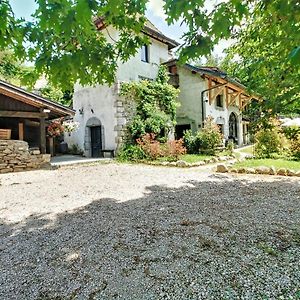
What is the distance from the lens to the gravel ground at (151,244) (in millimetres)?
2316

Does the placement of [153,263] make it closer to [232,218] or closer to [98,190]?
[232,218]

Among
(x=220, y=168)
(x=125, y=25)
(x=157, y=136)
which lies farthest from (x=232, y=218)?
(x=157, y=136)

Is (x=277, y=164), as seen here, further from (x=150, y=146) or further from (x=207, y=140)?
(x=150, y=146)

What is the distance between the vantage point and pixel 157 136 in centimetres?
1425

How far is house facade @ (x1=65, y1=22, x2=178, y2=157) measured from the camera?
1350cm

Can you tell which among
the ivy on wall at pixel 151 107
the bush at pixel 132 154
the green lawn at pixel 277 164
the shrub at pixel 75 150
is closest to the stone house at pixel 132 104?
the shrub at pixel 75 150

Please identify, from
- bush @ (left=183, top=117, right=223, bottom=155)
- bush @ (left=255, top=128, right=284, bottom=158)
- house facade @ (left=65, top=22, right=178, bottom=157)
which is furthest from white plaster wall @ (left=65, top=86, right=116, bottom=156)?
bush @ (left=255, top=128, right=284, bottom=158)

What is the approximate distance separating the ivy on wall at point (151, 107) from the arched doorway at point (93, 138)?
212 cm

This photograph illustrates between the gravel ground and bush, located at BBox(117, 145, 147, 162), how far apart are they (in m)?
6.37

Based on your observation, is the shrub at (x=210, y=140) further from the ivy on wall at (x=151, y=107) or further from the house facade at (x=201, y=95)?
the house facade at (x=201, y=95)

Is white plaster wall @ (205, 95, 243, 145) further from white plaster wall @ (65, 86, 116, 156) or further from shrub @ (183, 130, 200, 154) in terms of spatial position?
white plaster wall @ (65, 86, 116, 156)

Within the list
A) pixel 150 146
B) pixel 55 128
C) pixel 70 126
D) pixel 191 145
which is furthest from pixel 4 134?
pixel 191 145

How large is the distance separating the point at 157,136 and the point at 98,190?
8.19 metres

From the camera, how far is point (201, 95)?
1691 centimetres
